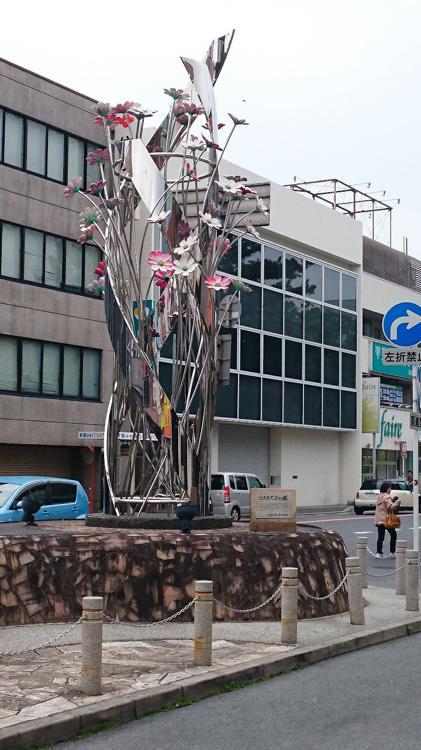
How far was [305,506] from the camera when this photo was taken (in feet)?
163

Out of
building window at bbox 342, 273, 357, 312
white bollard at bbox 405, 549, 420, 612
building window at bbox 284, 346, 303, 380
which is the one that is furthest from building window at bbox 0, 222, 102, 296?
white bollard at bbox 405, 549, 420, 612

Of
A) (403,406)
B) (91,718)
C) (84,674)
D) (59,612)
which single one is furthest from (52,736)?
(403,406)

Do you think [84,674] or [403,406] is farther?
[403,406]

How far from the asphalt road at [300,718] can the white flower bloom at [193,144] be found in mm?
6691

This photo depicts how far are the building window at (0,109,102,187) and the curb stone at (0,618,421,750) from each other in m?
26.9

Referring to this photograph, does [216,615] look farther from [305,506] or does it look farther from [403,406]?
[403,406]

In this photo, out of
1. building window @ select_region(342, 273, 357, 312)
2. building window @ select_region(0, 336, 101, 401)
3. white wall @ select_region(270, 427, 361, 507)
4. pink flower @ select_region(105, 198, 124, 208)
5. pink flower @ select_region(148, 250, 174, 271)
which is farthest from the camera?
building window @ select_region(342, 273, 357, 312)

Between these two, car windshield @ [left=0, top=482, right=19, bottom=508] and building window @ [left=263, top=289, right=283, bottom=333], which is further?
building window @ [left=263, top=289, right=283, bottom=333]

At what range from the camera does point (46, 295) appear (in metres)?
36.4

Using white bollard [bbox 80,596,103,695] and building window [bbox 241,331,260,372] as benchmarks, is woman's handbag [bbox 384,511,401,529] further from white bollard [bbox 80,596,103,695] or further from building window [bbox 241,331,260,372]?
building window [bbox 241,331,260,372]

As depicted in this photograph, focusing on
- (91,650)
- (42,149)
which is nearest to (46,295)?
(42,149)

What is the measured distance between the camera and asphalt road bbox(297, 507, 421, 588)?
20.3m

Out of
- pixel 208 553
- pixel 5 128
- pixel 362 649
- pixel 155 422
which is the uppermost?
pixel 5 128

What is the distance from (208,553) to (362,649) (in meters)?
1.93
